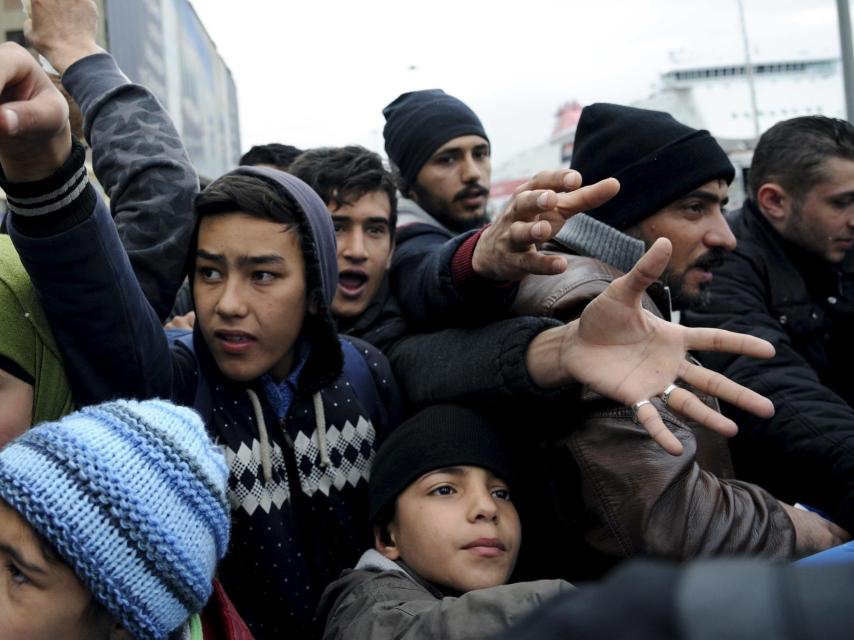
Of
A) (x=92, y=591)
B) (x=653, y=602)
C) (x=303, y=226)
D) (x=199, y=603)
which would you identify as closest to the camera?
(x=653, y=602)

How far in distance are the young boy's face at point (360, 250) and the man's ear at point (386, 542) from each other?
0.90 meters

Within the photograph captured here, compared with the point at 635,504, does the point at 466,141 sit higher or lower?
higher

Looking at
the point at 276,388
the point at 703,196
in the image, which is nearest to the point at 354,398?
the point at 276,388

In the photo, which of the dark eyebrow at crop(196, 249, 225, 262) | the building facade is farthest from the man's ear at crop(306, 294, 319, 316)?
the building facade

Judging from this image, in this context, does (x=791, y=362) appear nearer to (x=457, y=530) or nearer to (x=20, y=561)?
(x=457, y=530)

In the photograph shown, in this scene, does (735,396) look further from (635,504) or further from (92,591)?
(92,591)

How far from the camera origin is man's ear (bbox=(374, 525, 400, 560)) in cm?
180

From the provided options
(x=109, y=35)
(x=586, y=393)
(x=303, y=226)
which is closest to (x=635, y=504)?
(x=586, y=393)

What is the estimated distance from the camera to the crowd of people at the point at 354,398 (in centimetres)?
128

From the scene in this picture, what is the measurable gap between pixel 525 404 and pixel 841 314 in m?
1.59

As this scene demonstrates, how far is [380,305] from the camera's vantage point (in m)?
2.57

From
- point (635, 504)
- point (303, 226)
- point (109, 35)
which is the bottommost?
point (635, 504)

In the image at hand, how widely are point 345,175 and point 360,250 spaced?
26 centimetres

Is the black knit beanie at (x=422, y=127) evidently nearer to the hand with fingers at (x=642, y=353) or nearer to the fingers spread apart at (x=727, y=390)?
the hand with fingers at (x=642, y=353)
